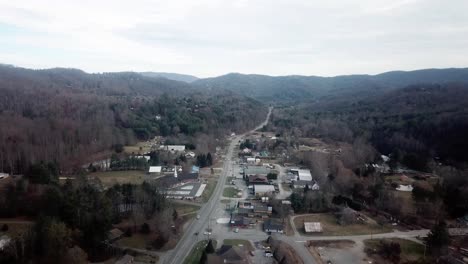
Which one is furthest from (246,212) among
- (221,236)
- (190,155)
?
(190,155)

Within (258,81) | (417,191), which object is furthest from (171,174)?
(258,81)

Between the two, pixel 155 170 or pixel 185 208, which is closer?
pixel 185 208

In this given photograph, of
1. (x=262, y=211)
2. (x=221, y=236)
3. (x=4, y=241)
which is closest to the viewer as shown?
(x=4, y=241)

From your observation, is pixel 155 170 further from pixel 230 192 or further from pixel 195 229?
pixel 195 229

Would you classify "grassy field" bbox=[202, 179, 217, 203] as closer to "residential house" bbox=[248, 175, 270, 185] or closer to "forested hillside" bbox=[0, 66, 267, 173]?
"residential house" bbox=[248, 175, 270, 185]

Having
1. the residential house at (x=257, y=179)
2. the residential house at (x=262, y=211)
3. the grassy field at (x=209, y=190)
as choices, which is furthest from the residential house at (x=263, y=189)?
the grassy field at (x=209, y=190)

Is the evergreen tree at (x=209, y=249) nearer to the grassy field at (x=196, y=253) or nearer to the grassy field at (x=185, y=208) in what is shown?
the grassy field at (x=196, y=253)
